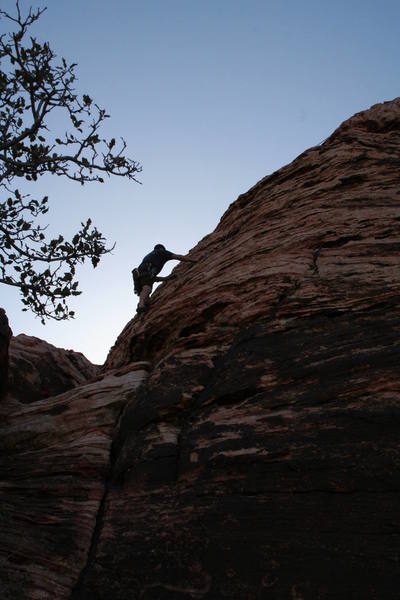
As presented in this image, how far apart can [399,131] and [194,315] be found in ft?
33.3

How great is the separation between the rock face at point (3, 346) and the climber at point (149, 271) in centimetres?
434

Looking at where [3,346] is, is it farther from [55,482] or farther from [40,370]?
[55,482]

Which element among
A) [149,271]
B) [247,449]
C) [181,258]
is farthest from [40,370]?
[247,449]

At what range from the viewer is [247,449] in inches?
255

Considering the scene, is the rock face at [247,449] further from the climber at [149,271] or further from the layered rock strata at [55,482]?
the climber at [149,271]

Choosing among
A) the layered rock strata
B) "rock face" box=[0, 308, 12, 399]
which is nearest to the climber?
"rock face" box=[0, 308, 12, 399]

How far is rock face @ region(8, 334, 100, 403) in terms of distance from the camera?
42.7 ft

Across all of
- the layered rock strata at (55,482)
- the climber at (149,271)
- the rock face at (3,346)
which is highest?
the climber at (149,271)

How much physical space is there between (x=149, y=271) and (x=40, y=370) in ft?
15.5

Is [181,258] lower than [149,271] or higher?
higher

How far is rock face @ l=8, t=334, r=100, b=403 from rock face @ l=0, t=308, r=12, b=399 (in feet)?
2.60

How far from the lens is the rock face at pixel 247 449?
5359 mm

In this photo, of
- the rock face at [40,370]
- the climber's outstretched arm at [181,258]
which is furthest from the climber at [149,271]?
the rock face at [40,370]

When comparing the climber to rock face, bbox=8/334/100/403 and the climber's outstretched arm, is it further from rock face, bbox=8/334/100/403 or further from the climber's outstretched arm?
rock face, bbox=8/334/100/403
